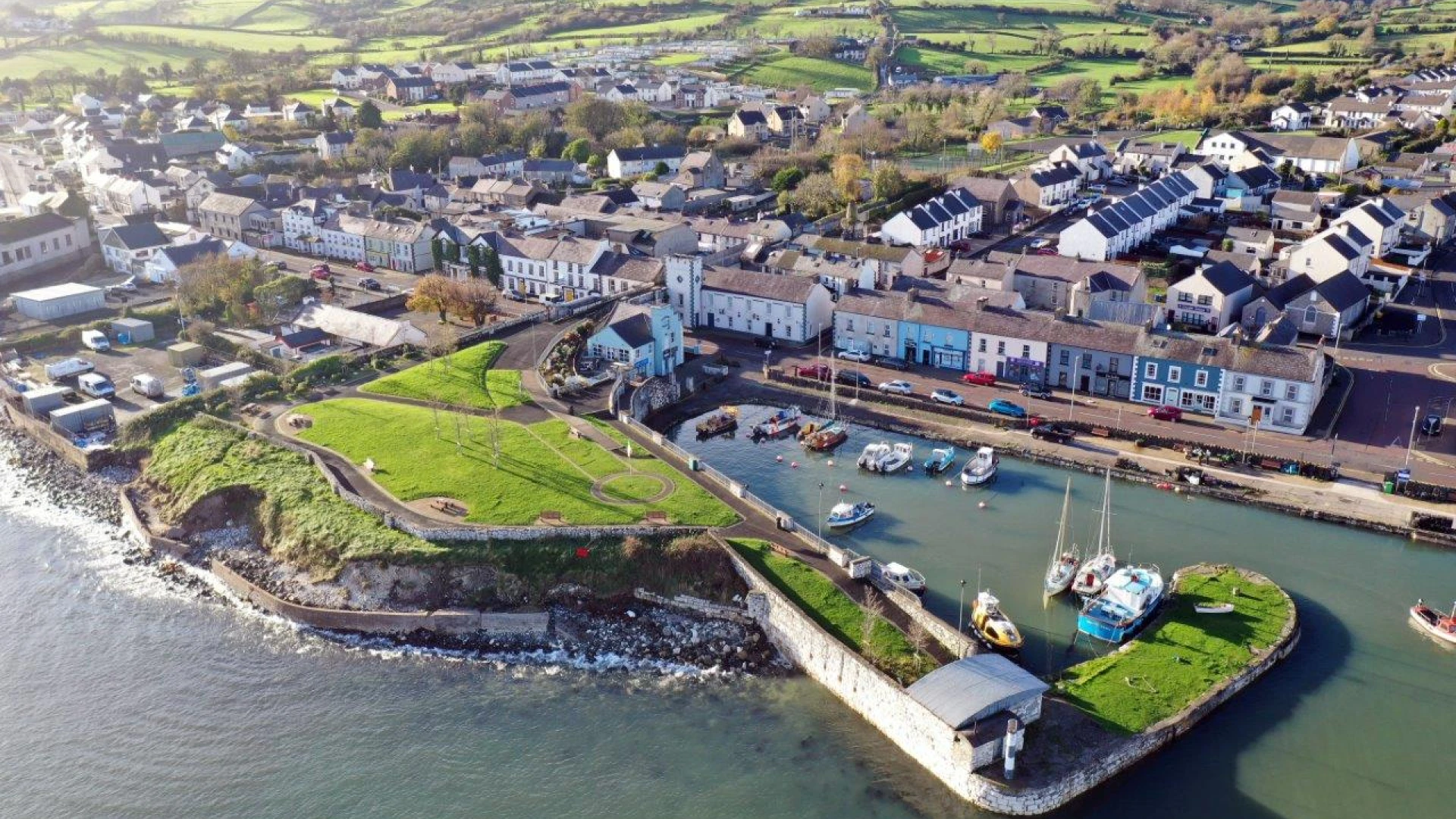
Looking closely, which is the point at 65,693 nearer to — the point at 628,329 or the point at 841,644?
the point at 841,644

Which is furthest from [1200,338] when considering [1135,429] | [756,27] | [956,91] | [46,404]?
[756,27]

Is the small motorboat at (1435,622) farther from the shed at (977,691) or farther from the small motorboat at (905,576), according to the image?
the small motorboat at (905,576)

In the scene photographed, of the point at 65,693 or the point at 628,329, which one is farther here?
the point at 628,329

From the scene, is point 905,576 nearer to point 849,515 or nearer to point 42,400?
point 849,515

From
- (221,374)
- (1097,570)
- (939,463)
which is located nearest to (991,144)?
(939,463)

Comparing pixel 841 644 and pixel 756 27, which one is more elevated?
pixel 756 27

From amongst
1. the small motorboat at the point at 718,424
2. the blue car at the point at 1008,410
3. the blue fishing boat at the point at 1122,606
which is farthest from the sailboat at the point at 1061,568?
the small motorboat at the point at 718,424

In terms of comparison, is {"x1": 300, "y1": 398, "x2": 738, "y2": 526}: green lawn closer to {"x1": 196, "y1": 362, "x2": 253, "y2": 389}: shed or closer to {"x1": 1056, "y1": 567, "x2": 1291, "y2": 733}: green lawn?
{"x1": 196, "y1": 362, "x2": 253, "y2": 389}: shed

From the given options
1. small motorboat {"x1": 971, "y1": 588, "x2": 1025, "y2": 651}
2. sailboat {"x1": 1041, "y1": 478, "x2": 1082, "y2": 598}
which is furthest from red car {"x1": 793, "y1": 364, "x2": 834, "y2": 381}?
small motorboat {"x1": 971, "y1": 588, "x2": 1025, "y2": 651}
